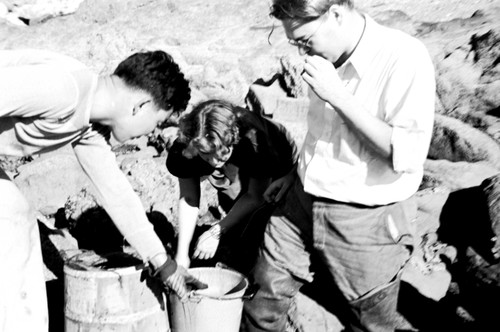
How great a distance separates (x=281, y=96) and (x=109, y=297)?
3141mm

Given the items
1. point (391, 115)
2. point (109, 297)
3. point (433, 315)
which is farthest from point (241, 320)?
point (391, 115)

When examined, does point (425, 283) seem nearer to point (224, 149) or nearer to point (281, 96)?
point (224, 149)

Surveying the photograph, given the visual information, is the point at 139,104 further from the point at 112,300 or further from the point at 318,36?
the point at 112,300

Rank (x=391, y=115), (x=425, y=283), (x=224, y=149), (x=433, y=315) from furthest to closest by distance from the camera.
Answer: (x=425, y=283) < (x=433, y=315) < (x=224, y=149) < (x=391, y=115)

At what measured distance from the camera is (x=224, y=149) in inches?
132

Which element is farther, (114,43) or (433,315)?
(114,43)

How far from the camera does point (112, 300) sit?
3.06 m

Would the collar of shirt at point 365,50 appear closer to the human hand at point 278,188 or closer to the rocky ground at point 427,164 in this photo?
the rocky ground at point 427,164

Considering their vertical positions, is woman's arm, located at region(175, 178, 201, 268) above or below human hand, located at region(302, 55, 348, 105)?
below

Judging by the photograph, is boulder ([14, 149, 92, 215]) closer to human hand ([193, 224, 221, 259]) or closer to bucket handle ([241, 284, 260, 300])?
human hand ([193, 224, 221, 259])

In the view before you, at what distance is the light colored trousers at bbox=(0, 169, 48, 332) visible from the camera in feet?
8.48

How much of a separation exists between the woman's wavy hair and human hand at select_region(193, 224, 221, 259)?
1.81 feet

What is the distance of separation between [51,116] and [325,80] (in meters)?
1.02

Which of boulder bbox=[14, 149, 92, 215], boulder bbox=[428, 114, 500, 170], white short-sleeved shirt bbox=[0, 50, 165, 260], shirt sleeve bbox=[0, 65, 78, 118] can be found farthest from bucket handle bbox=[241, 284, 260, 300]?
boulder bbox=[14, 149, 92, 215]
